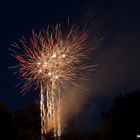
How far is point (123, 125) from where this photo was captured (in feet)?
130

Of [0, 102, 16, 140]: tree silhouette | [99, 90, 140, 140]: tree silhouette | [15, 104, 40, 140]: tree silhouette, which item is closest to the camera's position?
[0, 102, 16, 140]: tree silhouette

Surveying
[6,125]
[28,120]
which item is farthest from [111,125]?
[28,120]

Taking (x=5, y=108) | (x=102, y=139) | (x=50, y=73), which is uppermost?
(x=50, y=73)

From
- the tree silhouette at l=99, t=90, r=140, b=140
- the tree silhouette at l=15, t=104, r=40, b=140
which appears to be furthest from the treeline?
the tree silhouette at l=15, t=104, r=40, b=140

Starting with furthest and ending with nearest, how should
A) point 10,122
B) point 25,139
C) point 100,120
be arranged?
1. point 100,120
2. point 25,139
3. point 10,122

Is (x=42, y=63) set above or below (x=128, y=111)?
above

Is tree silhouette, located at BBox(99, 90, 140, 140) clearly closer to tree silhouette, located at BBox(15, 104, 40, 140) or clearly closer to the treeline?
the treeline

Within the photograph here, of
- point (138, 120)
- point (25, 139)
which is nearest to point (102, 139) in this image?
point (138, 120)

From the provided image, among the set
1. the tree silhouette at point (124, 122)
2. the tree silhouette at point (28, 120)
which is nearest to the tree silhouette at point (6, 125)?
the tree silhouette at point (124, 122)

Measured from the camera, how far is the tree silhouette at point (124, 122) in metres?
39.0

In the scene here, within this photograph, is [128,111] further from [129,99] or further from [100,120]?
[100,120]

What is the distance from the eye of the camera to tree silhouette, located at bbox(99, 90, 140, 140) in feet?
128

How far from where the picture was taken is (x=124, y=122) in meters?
39.6

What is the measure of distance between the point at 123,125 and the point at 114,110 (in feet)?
16.8
